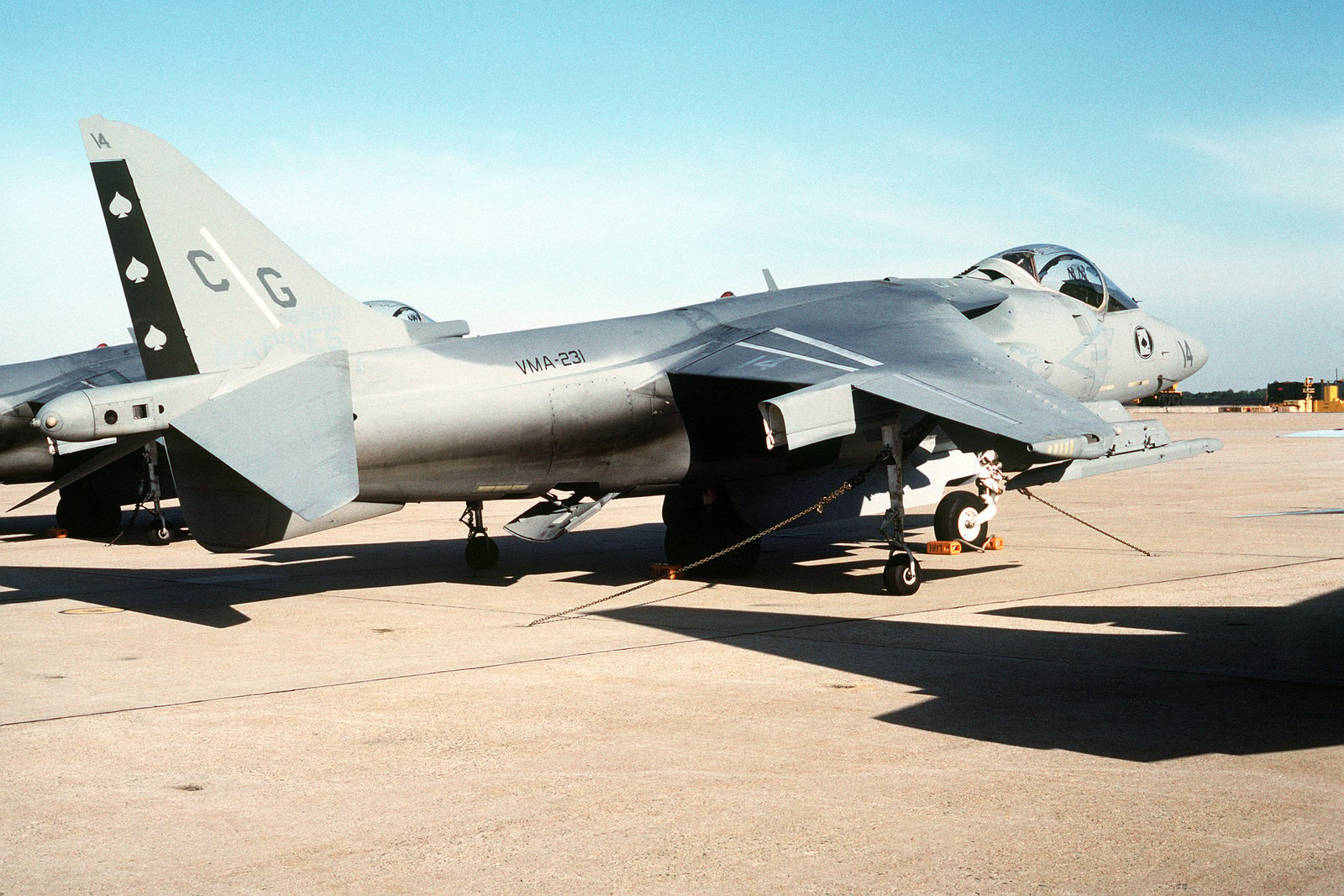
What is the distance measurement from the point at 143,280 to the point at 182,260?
375mm

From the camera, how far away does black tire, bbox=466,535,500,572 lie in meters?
14.8

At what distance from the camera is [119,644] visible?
10.3 meters

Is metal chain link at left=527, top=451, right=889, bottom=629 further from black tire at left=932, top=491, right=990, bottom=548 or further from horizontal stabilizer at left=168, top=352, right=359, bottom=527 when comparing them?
horizontal stabilizer at left=168, top=352, right=359, bottom=527

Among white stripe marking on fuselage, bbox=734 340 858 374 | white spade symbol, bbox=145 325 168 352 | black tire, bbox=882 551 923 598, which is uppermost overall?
white spade symbol, bbox=145 325 168 352

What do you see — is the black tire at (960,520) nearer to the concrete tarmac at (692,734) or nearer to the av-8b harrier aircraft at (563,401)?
the av-8b harrier aircraft at (563,401)

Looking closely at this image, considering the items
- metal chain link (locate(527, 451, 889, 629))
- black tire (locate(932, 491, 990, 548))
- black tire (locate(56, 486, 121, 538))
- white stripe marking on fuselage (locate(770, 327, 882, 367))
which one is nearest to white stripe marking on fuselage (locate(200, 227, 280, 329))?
metal chain link (locate(527, 451, 889, 629))

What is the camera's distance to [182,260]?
427 inches

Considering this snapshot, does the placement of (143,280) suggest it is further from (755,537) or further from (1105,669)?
(1105,669)

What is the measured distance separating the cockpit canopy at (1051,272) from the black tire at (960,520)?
2974 millimetres

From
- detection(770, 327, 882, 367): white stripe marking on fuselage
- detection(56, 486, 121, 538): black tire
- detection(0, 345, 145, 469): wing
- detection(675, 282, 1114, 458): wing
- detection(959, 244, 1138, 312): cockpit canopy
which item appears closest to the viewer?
detection(675, 282, 1114, 458): wing

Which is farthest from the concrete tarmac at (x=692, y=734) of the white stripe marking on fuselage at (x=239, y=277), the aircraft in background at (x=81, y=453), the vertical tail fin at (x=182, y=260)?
the aircraft in background at (x=81, y=453)

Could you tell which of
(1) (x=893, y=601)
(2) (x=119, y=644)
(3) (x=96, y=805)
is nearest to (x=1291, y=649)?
(1) (x=893, y=601)

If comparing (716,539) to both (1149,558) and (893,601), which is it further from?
(1149,558)

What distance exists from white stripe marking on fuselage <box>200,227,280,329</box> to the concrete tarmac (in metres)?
2.78
